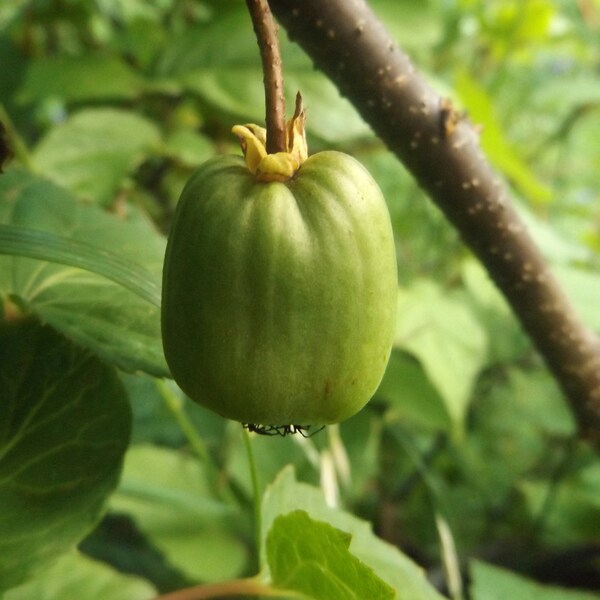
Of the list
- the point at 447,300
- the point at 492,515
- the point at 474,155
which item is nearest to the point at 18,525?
the point at 474,155

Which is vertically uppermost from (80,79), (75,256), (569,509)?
(80,79)

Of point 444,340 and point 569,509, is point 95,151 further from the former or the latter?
point 569,509

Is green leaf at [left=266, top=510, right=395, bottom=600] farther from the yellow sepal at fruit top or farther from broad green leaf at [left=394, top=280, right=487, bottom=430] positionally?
broad green leaf at [left=394, top=280, right=487, bottom=430]

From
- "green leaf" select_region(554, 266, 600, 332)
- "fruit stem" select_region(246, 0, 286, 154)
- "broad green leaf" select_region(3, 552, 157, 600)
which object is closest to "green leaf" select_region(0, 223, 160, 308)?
"fruit stem" select_region(246, 0, 286, 154)

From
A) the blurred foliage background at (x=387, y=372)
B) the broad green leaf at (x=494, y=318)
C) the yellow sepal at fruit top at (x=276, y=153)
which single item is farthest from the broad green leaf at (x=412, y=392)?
the yellow sepal at fruit top at (x=276, y=153)

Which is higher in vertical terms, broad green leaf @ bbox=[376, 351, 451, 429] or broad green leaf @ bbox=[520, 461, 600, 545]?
broad green leaf @ bbox=[376, 351, 451, 429]

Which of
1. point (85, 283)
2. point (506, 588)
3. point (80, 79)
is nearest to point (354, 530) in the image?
point (85, 283)
